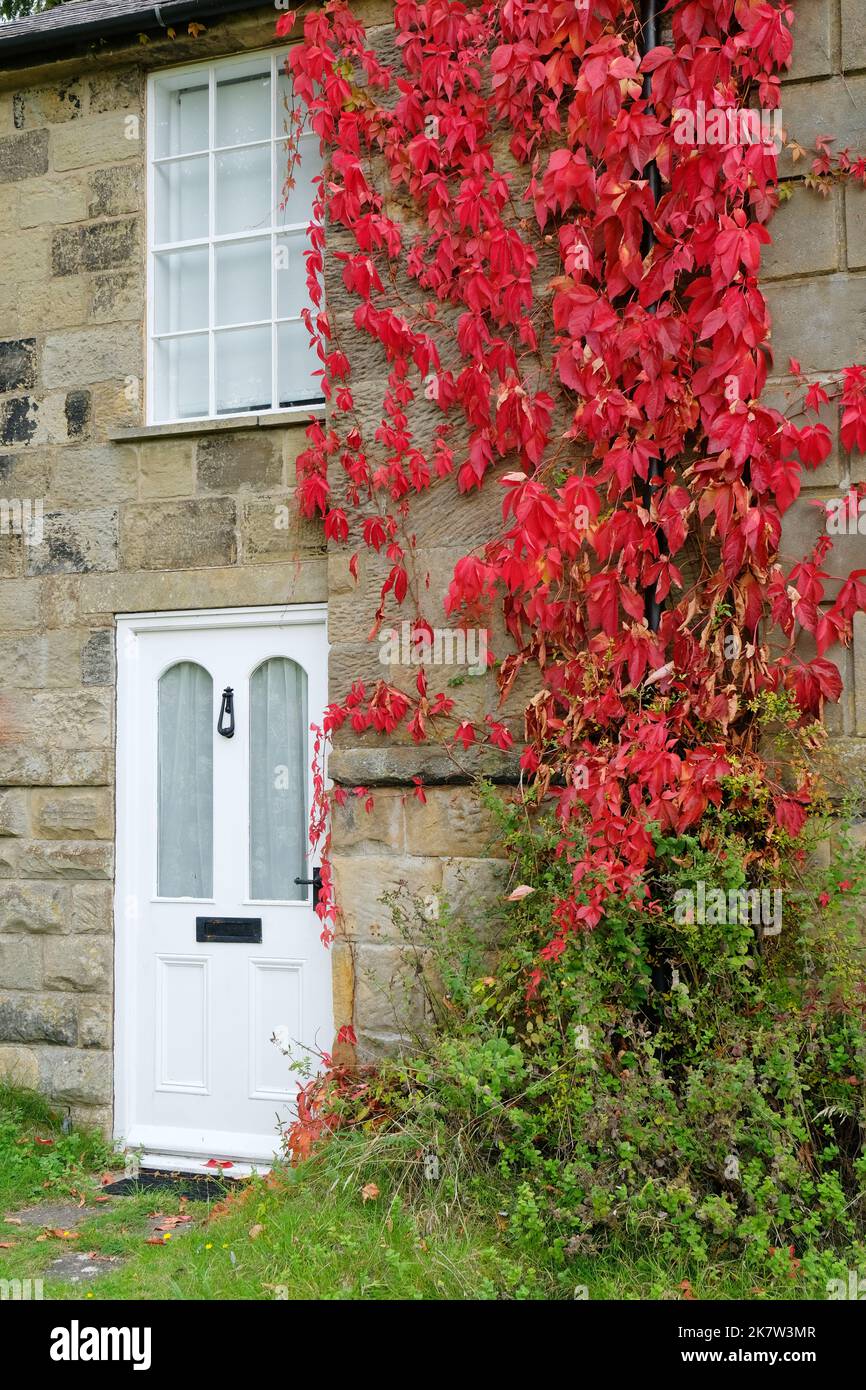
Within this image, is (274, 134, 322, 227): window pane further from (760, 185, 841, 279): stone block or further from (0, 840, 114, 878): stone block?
(0, 840, 114, 878): stone block

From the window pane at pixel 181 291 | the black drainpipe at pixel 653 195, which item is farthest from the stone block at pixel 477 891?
the window pane at pixel 181 291

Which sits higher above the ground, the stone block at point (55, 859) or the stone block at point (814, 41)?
the stone block at point (814, 41)

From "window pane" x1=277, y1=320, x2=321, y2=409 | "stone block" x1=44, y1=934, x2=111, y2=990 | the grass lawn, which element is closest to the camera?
the grass lawn

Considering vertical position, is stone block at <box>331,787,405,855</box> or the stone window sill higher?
the stone window sill

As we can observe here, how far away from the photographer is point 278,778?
5.32m

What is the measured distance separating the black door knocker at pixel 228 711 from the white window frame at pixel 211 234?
1230mm

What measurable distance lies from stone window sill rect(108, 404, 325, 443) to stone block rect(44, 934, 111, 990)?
2304mm

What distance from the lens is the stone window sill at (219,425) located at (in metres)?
5.16

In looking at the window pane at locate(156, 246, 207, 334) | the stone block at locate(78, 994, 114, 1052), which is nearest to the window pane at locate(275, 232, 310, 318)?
the window pane at locate(156, 246, 207, 334)

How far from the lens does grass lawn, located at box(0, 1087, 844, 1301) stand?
3.42 metres

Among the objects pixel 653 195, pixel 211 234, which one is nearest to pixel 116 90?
pixel 211 234

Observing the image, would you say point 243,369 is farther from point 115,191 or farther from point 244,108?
point 244,108

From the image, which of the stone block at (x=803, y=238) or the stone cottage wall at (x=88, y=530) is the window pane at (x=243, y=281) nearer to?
the stone cottage wall at (x=88, y=530)

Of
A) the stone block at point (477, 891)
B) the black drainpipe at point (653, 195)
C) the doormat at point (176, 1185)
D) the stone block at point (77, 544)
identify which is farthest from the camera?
the stone block at point (77, 544)
